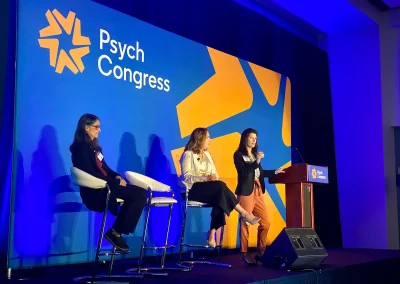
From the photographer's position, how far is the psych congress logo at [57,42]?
13.8 feet

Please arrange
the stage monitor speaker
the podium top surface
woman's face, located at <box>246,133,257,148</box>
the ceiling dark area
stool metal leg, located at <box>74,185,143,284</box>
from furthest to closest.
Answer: the ceiling dark area
the podium top surface
woman's face, located at <box>246,133,257,148</box>
the stage monitor speaker
stool metal leg, located at <box>74,185,143,284</box>

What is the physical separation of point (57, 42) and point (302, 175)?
2704 mm

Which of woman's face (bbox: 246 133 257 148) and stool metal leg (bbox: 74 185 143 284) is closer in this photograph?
stool metal leg (bbox: 74 185 143 284)

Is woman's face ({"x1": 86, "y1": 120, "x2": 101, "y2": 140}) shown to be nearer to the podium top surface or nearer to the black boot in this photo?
the black boot

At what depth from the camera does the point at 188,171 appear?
4477 millimetres

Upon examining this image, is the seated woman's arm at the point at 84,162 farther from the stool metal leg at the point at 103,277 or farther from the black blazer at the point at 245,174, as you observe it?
the black blazer at the point at 245,174

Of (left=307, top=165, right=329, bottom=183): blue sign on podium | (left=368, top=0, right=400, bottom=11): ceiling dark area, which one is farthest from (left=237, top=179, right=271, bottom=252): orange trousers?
(left=368, top=0, right=400, bottom=11): ceiling dark area

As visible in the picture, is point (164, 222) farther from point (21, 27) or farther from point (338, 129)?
point (338, 129)

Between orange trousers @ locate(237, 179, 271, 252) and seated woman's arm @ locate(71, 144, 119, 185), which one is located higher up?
seated woman's arm @ locate(71, 144, 119, 185)

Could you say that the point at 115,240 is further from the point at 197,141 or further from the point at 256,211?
the point at 256,211

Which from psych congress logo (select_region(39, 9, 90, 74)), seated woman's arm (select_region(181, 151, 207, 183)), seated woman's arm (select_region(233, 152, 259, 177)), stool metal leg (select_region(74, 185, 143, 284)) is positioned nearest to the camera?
stool metal leg (select_region(74, 185, 143, 284))

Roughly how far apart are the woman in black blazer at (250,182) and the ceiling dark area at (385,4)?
3.82 m

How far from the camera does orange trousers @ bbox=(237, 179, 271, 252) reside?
517cm

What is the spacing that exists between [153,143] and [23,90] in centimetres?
149
